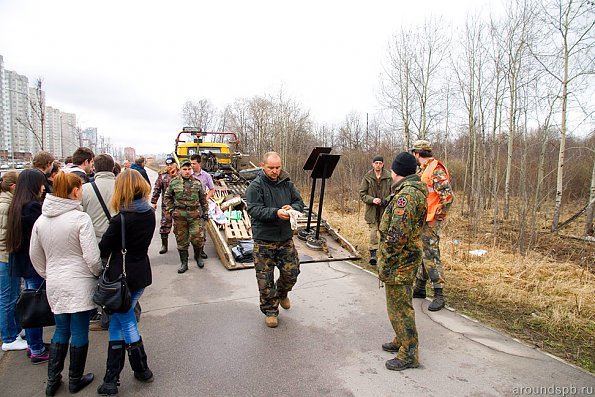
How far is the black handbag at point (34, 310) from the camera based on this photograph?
2.99 m

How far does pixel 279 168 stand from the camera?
4.16 metres

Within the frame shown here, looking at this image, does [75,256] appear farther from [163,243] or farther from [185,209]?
[163,243]

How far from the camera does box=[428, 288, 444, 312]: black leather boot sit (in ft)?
15.1

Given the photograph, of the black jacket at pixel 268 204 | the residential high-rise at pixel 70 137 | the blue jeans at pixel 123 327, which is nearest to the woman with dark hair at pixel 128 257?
the blue jeans at pixel 123 327

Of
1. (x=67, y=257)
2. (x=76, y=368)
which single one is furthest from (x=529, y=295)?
(x=67, y=257)

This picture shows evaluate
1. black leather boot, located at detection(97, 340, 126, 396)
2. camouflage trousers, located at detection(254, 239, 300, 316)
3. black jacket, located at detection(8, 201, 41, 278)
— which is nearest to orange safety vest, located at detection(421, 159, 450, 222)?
camouflage trousers, located at detection(254, 239, 300, 316)

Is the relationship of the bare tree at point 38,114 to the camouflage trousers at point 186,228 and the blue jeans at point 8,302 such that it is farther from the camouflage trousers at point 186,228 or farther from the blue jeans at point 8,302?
the blue jeans at point 8,302

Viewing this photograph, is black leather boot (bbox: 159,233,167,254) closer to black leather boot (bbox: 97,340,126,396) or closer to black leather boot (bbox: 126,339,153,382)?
black leather boot (bbox: 126,339,153,382)

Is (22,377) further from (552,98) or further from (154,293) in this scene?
(552,98)

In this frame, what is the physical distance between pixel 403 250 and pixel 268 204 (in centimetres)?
163

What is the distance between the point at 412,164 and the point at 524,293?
3.23 meters

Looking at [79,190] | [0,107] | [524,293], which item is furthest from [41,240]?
[0,107]

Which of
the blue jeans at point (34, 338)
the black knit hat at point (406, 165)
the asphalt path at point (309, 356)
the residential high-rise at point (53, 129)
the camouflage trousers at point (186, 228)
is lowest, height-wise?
the asphalt path at point (309, 356)

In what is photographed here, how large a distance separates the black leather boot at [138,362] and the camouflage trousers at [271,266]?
4.67 ft
